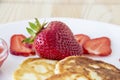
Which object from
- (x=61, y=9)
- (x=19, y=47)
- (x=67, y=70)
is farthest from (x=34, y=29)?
(x=61, y=9)

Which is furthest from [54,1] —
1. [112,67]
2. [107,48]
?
[112,67]

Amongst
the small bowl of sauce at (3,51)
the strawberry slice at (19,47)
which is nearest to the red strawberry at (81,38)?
the strawberry slice at (19,47)

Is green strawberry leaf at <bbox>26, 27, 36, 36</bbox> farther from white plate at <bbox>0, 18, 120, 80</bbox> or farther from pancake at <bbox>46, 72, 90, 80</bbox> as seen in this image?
pancake at <bbox>46, 72, 90, 80</bbox>

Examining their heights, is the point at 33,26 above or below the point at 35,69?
above

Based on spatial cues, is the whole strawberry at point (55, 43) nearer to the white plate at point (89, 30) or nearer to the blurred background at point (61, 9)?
the white plate at point (89, 30)

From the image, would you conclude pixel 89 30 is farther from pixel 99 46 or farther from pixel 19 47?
pixel 19 47
